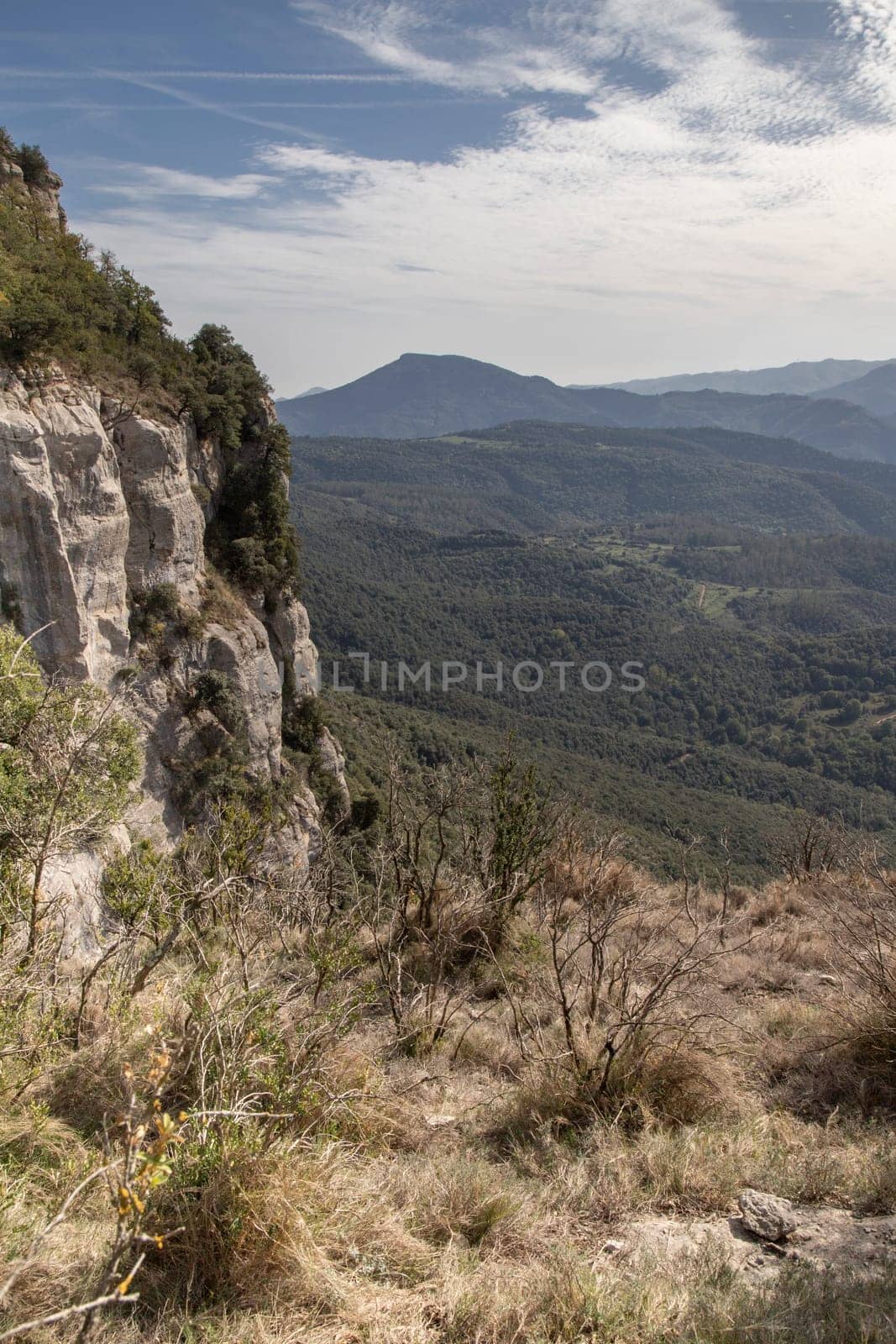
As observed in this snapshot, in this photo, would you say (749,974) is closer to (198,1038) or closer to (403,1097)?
(403,1097)

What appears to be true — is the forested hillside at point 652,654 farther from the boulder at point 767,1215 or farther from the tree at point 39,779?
the boulder at point 767,1215

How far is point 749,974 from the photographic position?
7.53 m

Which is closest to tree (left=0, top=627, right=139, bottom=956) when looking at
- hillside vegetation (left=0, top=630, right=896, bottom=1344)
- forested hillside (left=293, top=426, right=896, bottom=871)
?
hillside vegetation (left=0, top=630, right=896, bottom=1344)

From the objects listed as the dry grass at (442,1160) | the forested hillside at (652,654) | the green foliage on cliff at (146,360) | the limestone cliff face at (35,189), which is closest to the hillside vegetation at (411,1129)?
the dry grass at (442,1160)

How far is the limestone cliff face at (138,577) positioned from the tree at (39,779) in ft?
26.0

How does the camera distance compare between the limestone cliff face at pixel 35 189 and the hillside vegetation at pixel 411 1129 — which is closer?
the hillside vegetation at pixel 411 1129

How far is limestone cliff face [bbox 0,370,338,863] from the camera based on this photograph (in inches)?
748

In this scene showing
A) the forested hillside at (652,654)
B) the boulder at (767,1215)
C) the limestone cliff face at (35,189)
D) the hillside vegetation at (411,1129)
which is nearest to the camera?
the hillside vegetation at (411,1129)

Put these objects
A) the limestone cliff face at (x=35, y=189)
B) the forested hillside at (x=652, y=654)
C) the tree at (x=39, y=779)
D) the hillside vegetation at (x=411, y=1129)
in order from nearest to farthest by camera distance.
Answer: the hillside vegetation at (x=411, y=1129), the tree at (x=39, y=779), the limestone cliff face at (x=35, y=189), the forested hillside at (x=652, y=654)

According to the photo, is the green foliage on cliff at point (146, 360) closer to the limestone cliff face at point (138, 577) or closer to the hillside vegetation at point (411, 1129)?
the limestone cliff face at point (138, 577)

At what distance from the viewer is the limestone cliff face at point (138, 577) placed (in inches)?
748

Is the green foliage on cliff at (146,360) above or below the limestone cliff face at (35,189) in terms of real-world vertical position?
below

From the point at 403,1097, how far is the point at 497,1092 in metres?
0.87

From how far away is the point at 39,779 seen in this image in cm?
732
